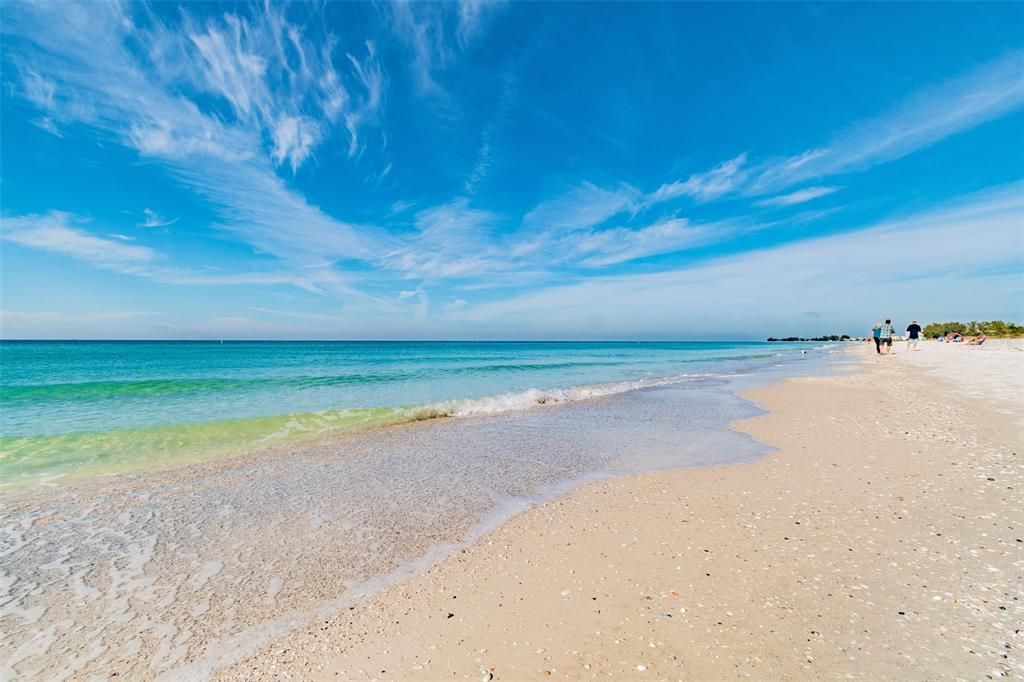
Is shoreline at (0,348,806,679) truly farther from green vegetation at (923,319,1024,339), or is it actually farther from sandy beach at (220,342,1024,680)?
green vegetation at (923,319,1024,339)

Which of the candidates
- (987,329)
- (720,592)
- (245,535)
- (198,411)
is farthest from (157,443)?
(987,329)

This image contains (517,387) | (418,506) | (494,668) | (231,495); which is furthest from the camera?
(517,387)

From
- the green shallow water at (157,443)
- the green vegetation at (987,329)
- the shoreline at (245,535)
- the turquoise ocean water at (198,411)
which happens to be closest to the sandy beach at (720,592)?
the shoreline at (245,535)

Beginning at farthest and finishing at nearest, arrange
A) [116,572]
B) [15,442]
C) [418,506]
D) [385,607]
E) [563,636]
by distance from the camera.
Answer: [15,442] < [418,506] < [116,572] < [385,607] < [563,636]

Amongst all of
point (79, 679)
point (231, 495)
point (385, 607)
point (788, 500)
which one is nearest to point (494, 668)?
point (385, 607)

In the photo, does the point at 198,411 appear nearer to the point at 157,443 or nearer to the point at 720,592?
the point at 157,443

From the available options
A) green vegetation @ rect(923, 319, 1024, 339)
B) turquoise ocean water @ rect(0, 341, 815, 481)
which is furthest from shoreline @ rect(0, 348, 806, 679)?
green vegetation @ rect(923, 319, 1024, 339)

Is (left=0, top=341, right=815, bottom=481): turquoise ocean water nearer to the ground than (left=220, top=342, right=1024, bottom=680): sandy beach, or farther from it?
nearer to the ground

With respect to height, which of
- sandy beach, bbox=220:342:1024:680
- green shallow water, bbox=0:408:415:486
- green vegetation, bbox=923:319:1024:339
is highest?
green vegetation, bbox=923:319:1024:339

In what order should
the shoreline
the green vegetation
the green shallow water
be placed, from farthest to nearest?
the green vegetation → the green shallow water → the shoreline

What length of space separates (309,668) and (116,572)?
10.0 ft

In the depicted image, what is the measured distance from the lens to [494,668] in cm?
294

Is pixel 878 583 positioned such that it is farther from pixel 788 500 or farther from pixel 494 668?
pixel 494 668

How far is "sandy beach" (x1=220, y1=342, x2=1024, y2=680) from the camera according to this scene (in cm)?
295
